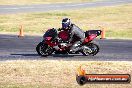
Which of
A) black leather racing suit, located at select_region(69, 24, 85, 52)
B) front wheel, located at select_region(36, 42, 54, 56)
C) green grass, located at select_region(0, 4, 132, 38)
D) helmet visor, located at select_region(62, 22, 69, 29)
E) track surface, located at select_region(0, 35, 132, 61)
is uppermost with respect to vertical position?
helmet visor, located at select_region(62, 22, 69, 29)

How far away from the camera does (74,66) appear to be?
2047 cm

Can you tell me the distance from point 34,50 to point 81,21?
24.3 m

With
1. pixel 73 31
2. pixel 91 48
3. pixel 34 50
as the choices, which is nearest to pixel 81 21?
pixel 34 50

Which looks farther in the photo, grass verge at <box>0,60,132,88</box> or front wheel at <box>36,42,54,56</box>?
front wheel at <box>36,42,54,56</box>

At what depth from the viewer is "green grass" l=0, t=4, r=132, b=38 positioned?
4047 cm

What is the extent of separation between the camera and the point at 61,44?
2400 cm

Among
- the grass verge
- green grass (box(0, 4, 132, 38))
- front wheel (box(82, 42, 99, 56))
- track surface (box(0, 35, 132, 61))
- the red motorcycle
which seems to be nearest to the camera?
the grass verge

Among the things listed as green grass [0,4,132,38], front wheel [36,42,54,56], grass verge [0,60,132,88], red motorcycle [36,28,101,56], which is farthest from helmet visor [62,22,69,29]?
green grass [0,4,132,38]

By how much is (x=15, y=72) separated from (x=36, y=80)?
133cm

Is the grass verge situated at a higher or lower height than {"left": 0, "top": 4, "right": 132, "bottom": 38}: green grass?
higher

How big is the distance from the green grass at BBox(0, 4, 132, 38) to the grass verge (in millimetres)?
16412

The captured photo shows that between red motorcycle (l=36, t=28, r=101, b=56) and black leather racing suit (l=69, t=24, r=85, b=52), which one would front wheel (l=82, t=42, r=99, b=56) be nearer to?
red motorcycle (l=36, t=28, r=101, b=56)

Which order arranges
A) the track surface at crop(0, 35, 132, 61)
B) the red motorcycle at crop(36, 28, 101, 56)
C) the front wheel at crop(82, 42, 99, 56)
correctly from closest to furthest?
the track surface at crop(0, 35, 132, 61) < the red motorcycle at crop(36, 28, 101, 56) < the front wheel at crop(82, 42, 99, 56)

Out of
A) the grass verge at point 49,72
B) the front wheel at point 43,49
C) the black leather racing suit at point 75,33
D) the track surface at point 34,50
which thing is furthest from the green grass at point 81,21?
the grass verge at point 49,72
